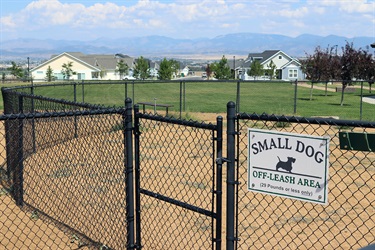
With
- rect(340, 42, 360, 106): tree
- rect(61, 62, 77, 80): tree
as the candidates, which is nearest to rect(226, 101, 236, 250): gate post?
rect(340, 42, 360, 106): tree

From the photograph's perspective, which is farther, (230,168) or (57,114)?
(57,114)

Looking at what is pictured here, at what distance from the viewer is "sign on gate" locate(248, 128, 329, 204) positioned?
354 cm

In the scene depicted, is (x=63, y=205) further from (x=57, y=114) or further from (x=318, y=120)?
(x=318, y=120)

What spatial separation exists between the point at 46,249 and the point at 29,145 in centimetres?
395

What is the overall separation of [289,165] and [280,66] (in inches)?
3700

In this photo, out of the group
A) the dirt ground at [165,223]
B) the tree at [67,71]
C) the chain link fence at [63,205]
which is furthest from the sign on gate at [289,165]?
the tree at [67,71]

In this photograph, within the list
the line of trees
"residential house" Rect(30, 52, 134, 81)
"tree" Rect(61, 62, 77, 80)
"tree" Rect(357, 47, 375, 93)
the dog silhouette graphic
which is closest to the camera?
the dog silhouette graphic

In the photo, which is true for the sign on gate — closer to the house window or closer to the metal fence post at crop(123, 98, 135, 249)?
the metal fence post at crop(123, 98, 135, 249)

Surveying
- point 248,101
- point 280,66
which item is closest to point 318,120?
point 248,101

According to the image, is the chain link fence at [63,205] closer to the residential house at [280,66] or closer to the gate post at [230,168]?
the gate post at [230,168]

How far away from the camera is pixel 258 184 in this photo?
3.86 meters

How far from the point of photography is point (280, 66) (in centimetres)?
9544

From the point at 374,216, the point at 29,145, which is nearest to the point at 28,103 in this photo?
the point at 29,145

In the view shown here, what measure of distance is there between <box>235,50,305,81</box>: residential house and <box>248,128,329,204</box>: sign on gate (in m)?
77.1
